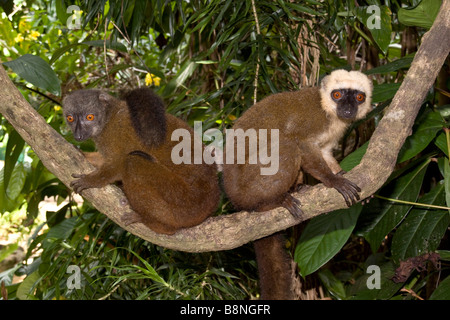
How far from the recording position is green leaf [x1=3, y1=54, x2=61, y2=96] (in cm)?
335

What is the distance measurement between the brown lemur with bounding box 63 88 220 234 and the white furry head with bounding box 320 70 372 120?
0.96 metres

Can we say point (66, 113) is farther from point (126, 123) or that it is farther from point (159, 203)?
point (159, 203)

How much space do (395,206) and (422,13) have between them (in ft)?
4.84

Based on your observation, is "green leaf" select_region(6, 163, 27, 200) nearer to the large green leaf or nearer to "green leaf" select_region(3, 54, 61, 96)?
"green leaf" select_region(3, 54, 61, 96)

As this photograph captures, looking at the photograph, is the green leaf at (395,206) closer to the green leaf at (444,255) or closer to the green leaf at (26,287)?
the green leaf at (444,255)

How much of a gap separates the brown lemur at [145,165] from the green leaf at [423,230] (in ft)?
5.08

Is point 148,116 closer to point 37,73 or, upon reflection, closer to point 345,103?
point 37,73

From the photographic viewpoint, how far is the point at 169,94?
16.0 ft

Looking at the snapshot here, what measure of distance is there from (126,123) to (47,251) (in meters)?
1.95

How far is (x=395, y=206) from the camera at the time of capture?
3.73m

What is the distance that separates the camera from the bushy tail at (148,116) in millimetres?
3055

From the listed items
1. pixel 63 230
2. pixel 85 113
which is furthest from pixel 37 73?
pixel 63 230

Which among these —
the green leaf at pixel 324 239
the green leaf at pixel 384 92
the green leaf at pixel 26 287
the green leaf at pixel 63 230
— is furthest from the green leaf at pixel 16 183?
the green leaf at pixel 384 92

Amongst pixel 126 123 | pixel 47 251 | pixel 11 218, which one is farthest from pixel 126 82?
pixel 11 218
